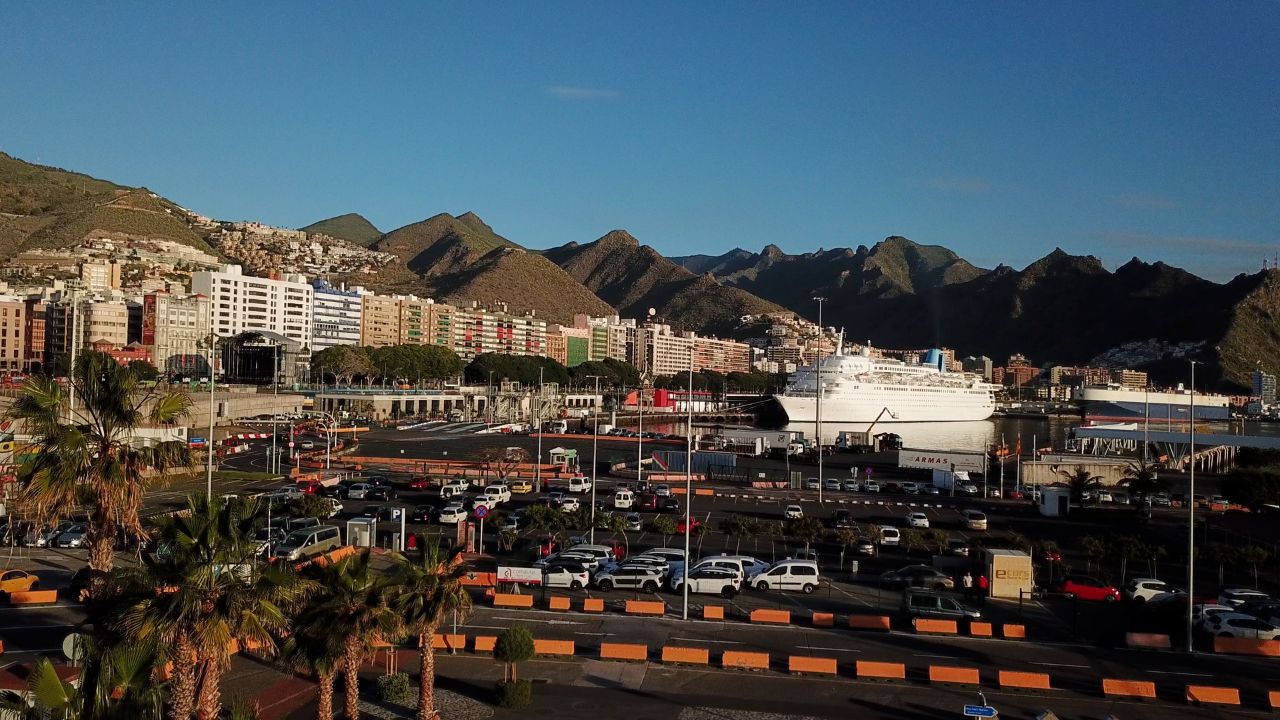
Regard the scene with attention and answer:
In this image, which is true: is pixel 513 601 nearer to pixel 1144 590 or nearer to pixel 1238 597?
→ pixel 1144 590

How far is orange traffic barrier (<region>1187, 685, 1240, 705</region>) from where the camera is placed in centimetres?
1391

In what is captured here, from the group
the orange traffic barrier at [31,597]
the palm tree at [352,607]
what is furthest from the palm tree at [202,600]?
the orange traffic barrier at [31,597]

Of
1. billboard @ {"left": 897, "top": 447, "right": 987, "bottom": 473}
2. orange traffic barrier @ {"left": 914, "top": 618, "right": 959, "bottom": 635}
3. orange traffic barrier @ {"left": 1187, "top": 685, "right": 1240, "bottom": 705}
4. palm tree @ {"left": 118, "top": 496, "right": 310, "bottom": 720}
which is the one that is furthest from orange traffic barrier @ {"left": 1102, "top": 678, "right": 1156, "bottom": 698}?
billboard @ {"left": 897, "top": 447, "right": 987, "bottom": 473}

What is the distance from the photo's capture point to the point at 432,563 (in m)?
11.8

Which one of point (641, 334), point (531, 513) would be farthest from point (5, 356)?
point (641, 334)

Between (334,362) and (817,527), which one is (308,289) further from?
(817,527)

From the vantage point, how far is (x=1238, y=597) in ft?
68.5

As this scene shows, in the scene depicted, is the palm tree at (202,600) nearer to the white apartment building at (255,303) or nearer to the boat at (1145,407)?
the boat at (1145,407)

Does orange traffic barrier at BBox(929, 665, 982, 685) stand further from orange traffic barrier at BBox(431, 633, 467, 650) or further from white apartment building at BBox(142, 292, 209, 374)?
white apartment building at BBox(142, 292, 209, 374)

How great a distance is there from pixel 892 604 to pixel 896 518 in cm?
1367

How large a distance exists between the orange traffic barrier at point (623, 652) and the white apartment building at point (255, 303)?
98.8 meters

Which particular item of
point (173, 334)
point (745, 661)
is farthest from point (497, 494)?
point (173, 334)

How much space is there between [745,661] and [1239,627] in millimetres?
10130

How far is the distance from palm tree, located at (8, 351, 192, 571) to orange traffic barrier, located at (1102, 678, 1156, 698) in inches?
547
